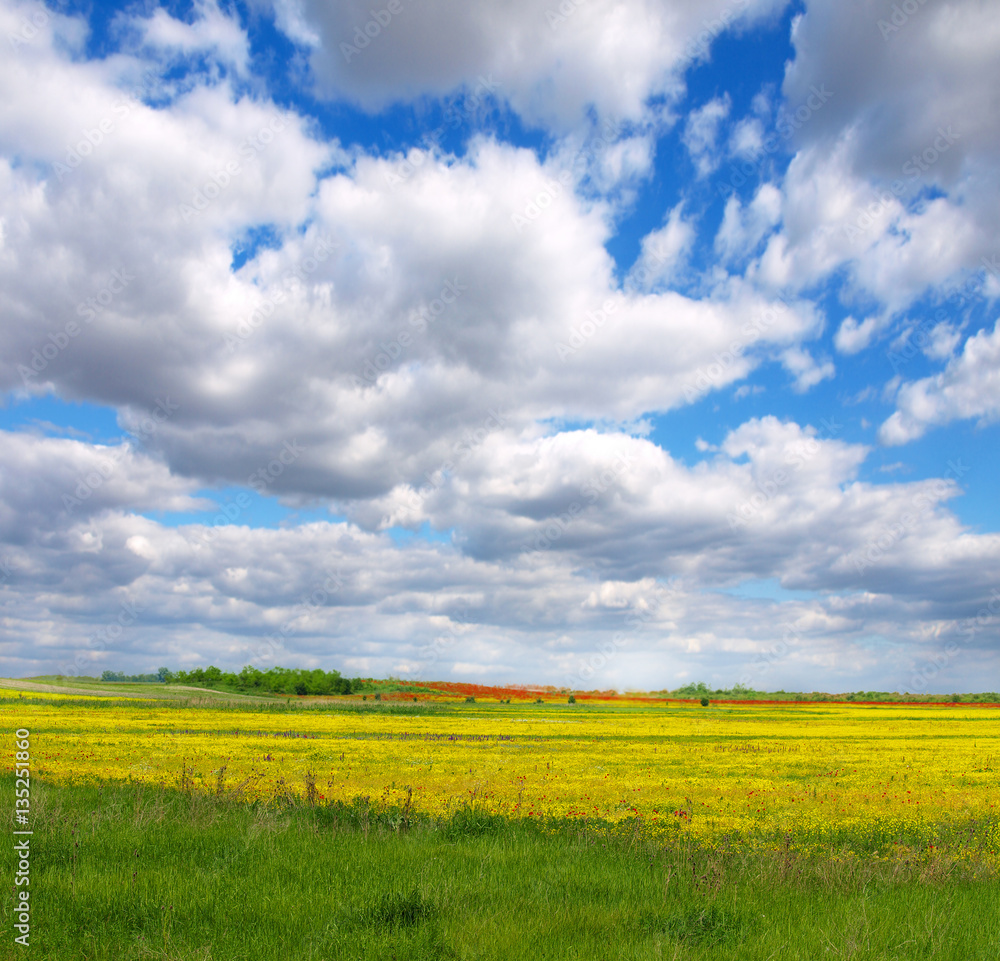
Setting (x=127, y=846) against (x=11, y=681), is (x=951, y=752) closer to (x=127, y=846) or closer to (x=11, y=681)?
(x=127, y=846)

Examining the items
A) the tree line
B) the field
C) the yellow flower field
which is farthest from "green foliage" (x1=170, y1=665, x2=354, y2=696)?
the field

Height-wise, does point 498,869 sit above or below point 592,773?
above

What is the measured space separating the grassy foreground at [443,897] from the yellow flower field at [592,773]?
1.92 m

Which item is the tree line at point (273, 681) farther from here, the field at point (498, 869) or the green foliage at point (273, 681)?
the field at point (498, 869)

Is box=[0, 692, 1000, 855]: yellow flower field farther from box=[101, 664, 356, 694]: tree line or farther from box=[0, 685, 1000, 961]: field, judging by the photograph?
box=[101, 664, 356, 694]: tree line

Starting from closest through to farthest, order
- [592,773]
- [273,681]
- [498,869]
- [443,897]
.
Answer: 1. [443,897]
2. [498,869]
3. [592,773]
4. [273,681]

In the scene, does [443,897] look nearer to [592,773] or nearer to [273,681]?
[592,773]

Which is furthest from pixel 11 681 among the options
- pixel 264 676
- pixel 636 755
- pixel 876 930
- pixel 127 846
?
A: pixel 876 930

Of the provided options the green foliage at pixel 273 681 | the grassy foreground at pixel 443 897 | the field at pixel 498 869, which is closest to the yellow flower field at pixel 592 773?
the field at pixel 498 869

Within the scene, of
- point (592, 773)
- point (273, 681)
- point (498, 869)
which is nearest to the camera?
point (498, 869)

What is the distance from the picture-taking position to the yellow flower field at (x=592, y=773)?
1540cm

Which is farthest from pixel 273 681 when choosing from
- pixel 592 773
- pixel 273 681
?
pixel 592 773

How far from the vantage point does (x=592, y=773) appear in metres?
23.5

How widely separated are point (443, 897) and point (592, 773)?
691 inches
